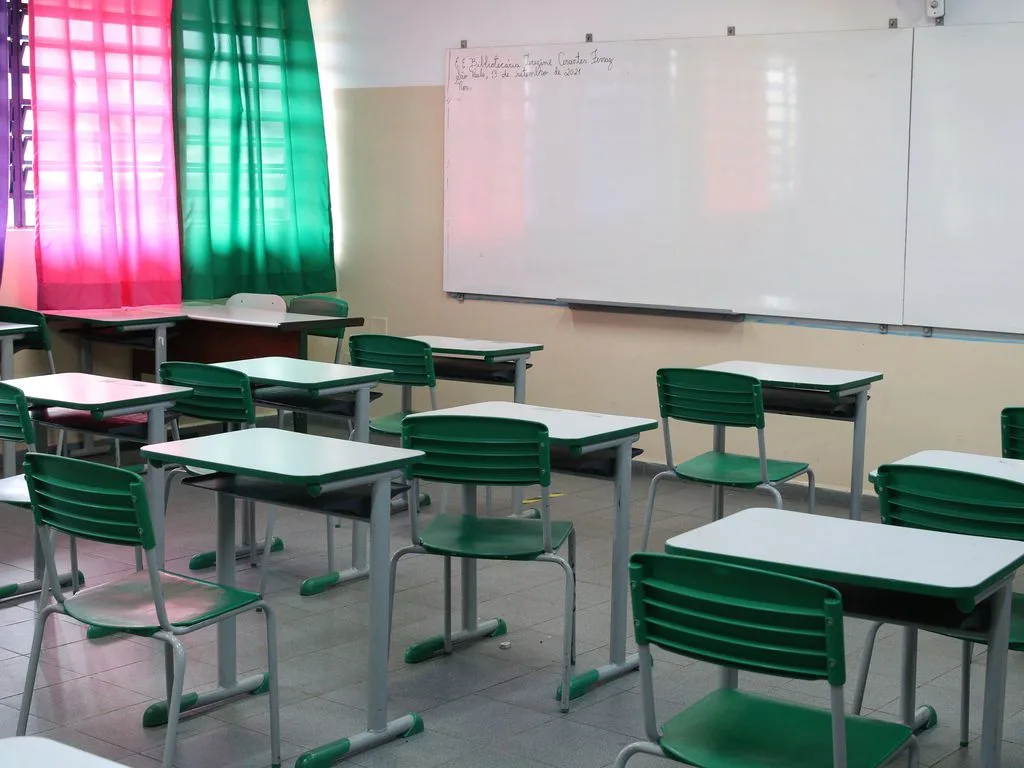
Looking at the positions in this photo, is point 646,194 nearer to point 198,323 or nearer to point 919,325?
point 919,325

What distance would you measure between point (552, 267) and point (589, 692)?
149 inches

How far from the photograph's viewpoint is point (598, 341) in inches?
273

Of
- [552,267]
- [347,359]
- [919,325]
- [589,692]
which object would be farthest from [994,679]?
[347,359]

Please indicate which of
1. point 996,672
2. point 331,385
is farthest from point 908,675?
point 331,385

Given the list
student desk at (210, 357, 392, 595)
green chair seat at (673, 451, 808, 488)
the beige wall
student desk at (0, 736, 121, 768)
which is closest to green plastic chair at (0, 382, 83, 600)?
student desk at (210, 357, 392, 595)

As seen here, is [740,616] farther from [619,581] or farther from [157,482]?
[157,482]

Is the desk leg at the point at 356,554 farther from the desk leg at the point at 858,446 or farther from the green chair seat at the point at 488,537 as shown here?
the desk leg at the point at 858,446

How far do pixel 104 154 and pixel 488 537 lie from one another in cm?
417

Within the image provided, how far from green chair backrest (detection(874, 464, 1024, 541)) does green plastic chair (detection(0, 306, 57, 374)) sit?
447cm

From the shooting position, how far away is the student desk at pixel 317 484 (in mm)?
2990

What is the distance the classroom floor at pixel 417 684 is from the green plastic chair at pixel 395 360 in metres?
0.74

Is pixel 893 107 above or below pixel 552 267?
above

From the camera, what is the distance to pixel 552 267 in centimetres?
705

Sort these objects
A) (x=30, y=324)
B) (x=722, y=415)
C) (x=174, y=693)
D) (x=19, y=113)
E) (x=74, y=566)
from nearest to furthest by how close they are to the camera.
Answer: (x=174, y=693) → (x=74, y=566) → (x=722, y=415) → (x=30, y=324) → (x=19, y=113)
